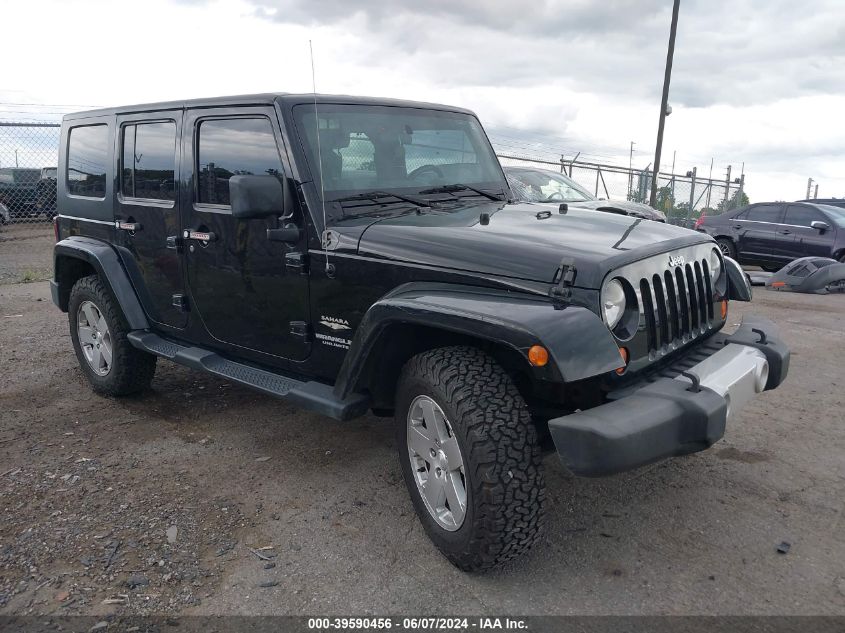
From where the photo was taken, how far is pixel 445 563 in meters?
2.88

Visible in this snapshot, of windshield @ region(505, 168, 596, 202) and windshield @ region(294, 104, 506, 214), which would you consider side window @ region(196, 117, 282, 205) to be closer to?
windshield @ region(294, 104, 506, 214)

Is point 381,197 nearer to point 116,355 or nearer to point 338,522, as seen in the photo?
point 338,522

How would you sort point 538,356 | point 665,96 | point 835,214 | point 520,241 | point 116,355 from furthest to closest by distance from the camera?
1. point 665,96
2. point 835,214
3. point 116,355
4. point 520,241
5. point 538,356

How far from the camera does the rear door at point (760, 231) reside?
A: 480 inches

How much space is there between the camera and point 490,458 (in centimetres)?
252

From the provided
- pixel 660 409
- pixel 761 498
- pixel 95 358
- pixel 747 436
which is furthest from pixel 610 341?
pixel 95 358

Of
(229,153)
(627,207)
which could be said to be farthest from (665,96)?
(229,153)

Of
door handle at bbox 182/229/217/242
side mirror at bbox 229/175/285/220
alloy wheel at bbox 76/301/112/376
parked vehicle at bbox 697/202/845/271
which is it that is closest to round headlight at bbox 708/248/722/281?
side mirror at bbox 229/175/285/220

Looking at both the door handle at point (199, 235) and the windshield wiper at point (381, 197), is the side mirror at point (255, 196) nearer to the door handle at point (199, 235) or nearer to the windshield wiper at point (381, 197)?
the windshield wiper at point (381, 197)

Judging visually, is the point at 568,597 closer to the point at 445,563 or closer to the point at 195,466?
the point at 445,563

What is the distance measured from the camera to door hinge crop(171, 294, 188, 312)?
4.21 meters

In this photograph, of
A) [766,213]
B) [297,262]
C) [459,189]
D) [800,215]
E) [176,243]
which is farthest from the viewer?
[766,213]

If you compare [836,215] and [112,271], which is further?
[836,215]

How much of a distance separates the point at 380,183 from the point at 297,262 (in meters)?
0.61
